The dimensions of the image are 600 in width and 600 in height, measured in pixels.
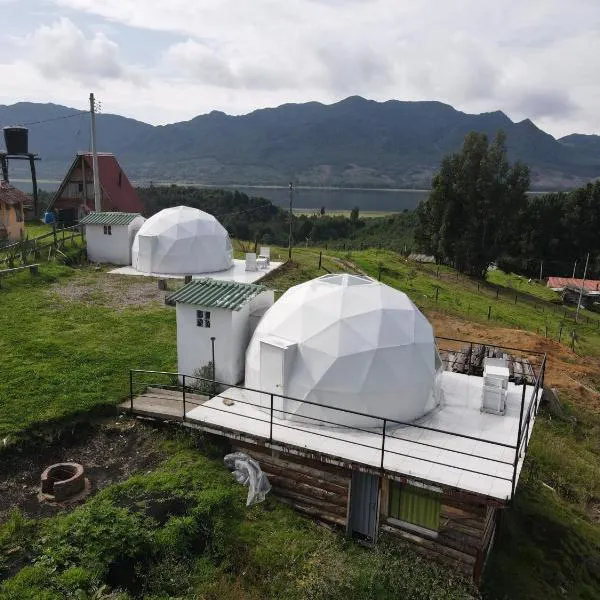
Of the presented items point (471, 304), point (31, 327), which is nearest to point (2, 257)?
point (31, 327)

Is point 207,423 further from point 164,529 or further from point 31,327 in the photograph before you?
point 31,327

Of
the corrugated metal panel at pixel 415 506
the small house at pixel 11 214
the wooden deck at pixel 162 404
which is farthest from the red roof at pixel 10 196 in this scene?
the corrugated metal panel at pixel 415 506

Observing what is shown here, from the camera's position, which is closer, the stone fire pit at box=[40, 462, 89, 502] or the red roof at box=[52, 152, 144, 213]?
the stone fire pit at box=[40, 462, 89, 502]

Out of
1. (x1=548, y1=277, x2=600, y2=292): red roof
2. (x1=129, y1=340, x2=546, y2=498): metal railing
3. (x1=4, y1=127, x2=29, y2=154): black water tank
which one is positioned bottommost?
(x1=548, y1=277, x2=600, y2=292): red roof

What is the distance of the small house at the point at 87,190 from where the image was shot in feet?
134

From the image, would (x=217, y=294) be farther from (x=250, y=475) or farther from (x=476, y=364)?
(x=476, y=364)

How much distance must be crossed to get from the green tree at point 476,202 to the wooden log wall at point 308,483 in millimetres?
35174

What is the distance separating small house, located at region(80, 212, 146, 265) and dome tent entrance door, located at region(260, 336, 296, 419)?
20.1 metres

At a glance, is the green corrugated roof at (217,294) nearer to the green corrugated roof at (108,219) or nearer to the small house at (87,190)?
the green corrugated roof at (108,219)

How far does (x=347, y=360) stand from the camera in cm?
1169

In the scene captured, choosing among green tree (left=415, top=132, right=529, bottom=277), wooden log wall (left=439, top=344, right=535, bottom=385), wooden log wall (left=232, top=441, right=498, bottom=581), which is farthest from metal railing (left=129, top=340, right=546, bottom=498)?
green tree (left=415, top=132, right=529, bottom=277)

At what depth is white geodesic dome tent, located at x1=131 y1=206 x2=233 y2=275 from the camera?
28422mm

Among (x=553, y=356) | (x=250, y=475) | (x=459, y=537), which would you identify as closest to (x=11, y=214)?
(x=250, y=475)

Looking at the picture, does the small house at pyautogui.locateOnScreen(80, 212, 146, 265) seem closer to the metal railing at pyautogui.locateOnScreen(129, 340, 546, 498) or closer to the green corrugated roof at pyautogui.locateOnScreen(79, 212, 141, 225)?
the green corrugated roof at pyautogui.locateOnScreen(79, 212, 141, 225)
